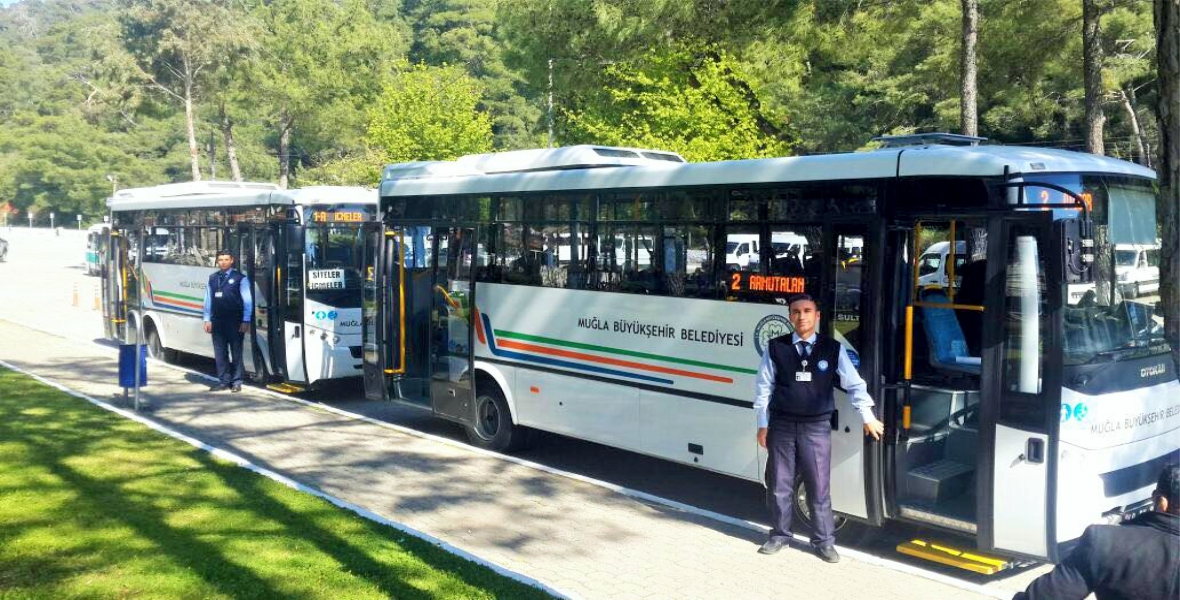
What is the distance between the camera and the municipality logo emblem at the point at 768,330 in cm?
809

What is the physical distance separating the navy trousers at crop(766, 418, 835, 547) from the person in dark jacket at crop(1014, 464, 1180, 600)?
322 cm

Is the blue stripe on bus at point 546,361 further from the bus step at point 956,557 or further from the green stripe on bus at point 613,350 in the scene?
the bus step at point 956,557

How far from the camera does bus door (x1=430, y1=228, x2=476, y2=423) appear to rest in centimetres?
1153

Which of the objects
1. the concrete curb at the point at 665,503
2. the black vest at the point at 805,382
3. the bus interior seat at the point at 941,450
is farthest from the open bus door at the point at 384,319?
the bus interior seat at the point at 941,450

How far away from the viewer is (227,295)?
14.5 meters

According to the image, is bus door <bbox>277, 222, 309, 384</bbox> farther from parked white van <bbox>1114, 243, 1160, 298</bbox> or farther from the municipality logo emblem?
parked white van <bbox>1114, 243, 1160, 298</bbox>

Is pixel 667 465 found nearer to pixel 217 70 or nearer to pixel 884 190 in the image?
pixel 884 190

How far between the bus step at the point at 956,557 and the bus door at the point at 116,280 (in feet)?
52.2

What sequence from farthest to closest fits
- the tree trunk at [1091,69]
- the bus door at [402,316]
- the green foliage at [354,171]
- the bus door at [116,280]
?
the green foliage at [354,171] < the bus door at [116,280] < the tree trunk at [1091,69] < the bus door at [402,316]

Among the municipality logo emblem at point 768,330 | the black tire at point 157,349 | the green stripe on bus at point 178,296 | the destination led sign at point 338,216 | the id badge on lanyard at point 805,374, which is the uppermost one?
the destination led sign at point 338,216

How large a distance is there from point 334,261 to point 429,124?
1811 cm

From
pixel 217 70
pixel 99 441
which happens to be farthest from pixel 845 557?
pixel 217 70

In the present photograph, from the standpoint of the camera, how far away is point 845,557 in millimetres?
7812

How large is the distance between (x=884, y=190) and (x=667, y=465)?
4.60 m
